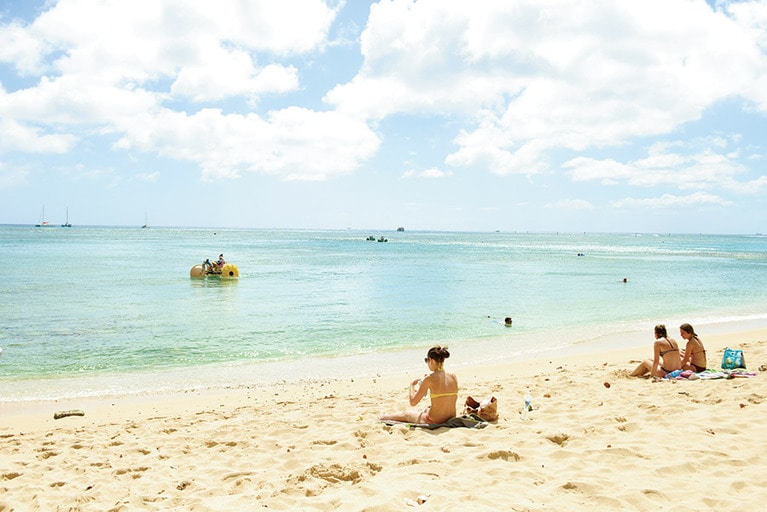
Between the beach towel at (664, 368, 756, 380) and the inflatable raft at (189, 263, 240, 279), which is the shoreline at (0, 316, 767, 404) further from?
the inflatable raft at (189, 263, 240, 279)

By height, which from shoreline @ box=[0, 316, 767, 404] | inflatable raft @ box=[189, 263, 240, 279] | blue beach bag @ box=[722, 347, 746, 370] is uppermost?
blue beach bag @ box=[722, 347, 746, 370]

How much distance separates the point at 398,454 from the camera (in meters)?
6.32

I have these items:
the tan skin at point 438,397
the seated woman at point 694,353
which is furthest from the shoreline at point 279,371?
the tan skin at point 438,397

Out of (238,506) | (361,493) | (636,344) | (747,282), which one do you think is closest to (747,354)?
(636,344)

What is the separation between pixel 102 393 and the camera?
35.5 feet

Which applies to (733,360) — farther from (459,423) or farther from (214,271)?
(214,271)

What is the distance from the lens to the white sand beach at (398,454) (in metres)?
5.00

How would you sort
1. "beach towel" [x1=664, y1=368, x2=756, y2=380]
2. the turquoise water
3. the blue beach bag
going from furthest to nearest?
the turquoise water, the blue beach bag, "beach towel" [x1=664, y1=368, x2=756, y2=380]

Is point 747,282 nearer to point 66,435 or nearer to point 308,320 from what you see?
point 308,320

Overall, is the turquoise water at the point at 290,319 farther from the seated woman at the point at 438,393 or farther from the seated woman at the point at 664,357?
the seated woman at the point at 438,393

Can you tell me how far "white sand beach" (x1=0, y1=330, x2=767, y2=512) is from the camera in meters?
5.00

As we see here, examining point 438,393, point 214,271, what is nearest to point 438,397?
point 438,393

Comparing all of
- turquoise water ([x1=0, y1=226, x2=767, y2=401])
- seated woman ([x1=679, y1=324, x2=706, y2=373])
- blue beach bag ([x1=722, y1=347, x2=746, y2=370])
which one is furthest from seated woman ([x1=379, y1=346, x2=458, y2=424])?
blue beach bag ([x1=722, y1=347, x2=746, y2=370])

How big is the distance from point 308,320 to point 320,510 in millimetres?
14895
